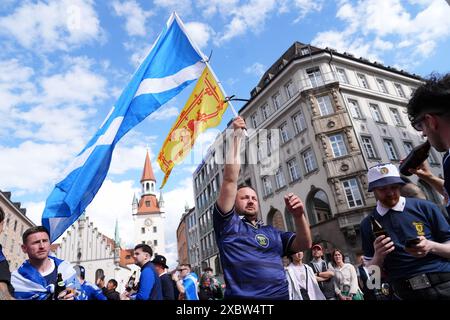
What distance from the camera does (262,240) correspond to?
2873 millimetres

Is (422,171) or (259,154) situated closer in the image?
(422,171)

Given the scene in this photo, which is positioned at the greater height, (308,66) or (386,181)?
(308,66)

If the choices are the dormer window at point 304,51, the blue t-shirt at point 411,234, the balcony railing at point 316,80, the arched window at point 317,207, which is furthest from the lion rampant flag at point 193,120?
the dormer window at point 304,51

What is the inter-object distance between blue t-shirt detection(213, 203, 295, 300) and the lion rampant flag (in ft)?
7.93

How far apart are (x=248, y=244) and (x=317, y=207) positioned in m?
22.0

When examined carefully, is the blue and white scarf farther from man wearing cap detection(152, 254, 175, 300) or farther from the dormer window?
the dormer window

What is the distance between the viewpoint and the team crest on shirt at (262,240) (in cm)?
284

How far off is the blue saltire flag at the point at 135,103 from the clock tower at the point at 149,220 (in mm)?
77997

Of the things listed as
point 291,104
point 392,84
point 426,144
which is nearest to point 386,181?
point 426,144

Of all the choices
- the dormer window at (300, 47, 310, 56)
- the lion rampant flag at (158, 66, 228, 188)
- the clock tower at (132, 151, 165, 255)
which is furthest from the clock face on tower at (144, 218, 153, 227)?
the lion rampant flag at (158, 66, 228, 188)
